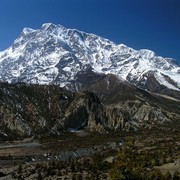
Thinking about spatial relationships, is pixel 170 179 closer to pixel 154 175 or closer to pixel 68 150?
pixel 154 175

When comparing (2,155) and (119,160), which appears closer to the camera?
(119,160)

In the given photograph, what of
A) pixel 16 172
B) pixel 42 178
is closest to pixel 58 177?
pixel 42 178

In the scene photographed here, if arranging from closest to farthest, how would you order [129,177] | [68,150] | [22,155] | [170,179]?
[129,177] → [170,179] → [22,155] → [68,150]

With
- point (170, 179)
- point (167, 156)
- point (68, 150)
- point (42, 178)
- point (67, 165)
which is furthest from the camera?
point (68, 150)

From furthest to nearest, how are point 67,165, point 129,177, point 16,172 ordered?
point 67,165, point 16,172, point 129,177

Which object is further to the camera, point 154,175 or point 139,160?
point 154,175

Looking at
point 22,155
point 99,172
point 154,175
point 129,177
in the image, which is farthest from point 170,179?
point 22,155

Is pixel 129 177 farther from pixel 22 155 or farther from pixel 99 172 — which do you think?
pixel 22 155

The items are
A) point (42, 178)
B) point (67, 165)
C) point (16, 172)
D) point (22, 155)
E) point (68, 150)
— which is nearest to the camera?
point (42, 178)
